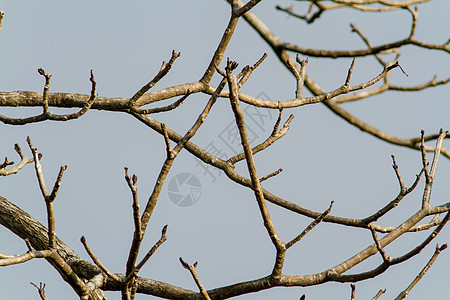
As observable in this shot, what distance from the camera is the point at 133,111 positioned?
3285 millimetres

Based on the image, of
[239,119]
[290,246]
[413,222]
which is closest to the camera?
[239,119]

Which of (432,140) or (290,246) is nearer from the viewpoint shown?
(290,246)

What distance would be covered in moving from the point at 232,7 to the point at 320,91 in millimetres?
1575

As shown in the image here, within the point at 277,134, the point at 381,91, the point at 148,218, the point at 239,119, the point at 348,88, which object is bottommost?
the point at 148,218

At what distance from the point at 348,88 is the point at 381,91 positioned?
1.64 m

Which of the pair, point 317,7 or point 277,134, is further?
point 317,7

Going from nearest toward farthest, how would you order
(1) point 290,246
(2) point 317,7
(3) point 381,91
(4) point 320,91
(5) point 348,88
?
(1) point 290,246 → (5) point 348,88 → (2) point 317,7 → (4) point 320,91 → (3) point 381,91

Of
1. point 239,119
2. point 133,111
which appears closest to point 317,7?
point 133,111

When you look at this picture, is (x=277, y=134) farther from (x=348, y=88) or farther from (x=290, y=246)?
(x=290, y=246)

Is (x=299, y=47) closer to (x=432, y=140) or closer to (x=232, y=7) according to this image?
(x=232, y=7)

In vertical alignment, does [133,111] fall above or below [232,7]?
below

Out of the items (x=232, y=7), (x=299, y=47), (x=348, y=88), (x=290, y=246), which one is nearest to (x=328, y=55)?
(x=299, y=47)

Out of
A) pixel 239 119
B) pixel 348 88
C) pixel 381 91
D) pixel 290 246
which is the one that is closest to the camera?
pixel 239 119

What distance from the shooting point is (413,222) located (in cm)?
320
